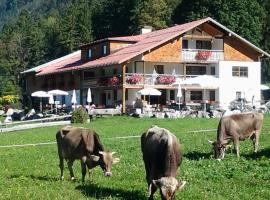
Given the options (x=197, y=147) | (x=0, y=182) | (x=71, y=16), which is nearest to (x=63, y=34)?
(x=71, y=16)

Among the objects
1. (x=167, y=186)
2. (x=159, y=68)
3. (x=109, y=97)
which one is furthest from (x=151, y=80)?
(x=167, y=186)

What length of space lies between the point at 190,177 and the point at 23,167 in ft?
20.0

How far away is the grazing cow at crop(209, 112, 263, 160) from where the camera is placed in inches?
708

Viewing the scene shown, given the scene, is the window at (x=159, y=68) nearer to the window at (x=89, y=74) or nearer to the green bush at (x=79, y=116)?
the window at (x=89, y=74)

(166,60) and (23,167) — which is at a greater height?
(166,60)

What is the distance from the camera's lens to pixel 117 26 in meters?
97.6

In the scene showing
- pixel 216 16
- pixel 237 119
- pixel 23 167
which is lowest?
pixel 23 167

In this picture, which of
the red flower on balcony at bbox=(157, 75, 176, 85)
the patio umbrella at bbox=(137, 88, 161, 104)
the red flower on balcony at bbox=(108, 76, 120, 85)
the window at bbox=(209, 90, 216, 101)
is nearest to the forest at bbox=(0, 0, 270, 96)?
the window at bbox=(209, 90, 216, 101)

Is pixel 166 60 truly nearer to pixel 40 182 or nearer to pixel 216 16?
pixel 216 16

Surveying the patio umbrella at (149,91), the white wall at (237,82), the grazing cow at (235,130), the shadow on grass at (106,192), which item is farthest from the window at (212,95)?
the shadow on grass at (106,192)

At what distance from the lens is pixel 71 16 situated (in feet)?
362

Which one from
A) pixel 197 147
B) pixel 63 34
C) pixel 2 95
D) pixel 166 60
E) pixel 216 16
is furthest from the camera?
pixel 63 34

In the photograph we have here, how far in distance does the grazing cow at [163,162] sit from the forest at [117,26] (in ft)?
217

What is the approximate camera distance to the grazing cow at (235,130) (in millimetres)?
17984
